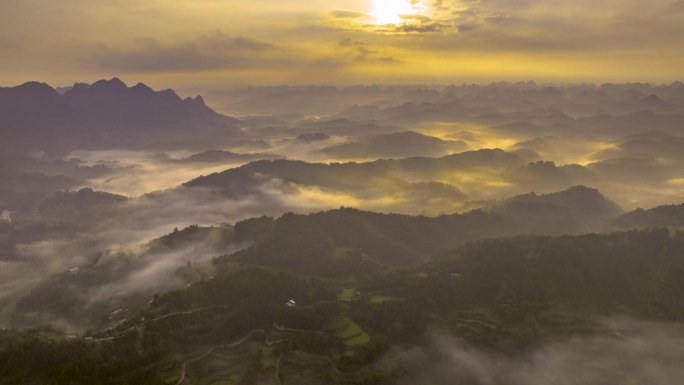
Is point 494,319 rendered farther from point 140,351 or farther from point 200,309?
point 140,351

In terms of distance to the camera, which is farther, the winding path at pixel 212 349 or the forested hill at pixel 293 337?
the winding path at pixel 212 349

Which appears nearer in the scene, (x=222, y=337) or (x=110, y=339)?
(x=110, y=339)

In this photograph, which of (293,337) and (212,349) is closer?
(212,349)

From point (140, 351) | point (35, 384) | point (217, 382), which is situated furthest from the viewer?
point (140, 351)

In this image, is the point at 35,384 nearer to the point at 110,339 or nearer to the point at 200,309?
the point at 110,339

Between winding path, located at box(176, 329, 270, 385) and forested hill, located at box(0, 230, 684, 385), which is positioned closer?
forested hill, located at box(0, 230, 684, 385)

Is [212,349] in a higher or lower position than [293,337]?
lower

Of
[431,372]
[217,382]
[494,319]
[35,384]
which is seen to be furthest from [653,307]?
[35,384]

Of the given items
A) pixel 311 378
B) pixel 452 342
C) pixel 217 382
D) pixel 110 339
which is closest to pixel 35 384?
pixel 110 339

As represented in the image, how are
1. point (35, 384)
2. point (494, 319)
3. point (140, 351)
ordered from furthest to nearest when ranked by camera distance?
point (494, 319), point (140, 351), point (35, 384)
